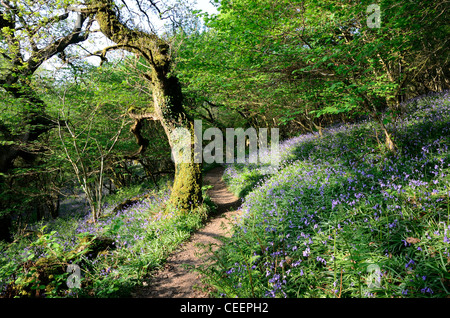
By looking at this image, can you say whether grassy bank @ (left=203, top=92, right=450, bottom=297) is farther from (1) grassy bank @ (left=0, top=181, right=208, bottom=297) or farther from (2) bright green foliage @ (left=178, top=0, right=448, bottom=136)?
(1) grassy bank @ (left=0, top=181, right=208, bottom=297)

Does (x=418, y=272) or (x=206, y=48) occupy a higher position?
(x=206, y=48)

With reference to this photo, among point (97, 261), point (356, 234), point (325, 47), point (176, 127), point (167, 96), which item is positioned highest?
point (325, 47)

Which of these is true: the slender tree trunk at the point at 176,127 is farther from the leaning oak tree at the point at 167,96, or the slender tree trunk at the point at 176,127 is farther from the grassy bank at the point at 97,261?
the grassy bank at the point at 97,261

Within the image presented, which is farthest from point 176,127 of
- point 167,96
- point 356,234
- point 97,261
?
point 356,234

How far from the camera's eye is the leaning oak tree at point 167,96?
19.2ft

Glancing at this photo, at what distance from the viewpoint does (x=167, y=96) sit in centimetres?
637

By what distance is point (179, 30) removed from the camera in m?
6.84

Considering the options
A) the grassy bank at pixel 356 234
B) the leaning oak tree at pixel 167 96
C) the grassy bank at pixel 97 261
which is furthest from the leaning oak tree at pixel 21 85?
the grassy bank at pixel 356 234

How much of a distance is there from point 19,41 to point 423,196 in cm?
1143

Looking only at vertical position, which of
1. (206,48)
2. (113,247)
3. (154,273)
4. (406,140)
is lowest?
(154,273)

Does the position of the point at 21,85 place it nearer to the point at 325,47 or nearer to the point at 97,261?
the point at 97,261

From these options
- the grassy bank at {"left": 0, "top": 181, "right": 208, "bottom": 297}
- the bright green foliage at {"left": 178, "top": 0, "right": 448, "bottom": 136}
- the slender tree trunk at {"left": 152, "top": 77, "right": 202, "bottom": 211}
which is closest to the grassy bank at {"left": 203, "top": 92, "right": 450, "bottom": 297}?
the bright green foliage at {"left": 178, "top": 0, "right": 448, "bottom": 136}
